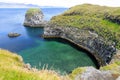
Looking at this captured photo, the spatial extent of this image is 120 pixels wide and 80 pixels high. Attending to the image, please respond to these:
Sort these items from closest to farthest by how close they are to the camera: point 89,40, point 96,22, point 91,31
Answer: point 89,40 → point 91,31 → point 96,22

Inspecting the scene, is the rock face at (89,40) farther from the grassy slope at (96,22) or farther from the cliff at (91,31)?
the grassy slope at (96,22)

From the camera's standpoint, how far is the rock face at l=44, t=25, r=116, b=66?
103825 mm

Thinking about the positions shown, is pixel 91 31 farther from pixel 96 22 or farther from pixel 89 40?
pixel 89 40

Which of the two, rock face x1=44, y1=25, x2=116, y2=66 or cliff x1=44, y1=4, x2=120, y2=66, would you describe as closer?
rock face x1=44, y1=25, x2=116, y2=66

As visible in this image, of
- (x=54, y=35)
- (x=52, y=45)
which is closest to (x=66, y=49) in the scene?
(x=52, y=45)

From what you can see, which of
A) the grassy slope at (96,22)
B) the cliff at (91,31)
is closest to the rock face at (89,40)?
the cliff at (91,31)

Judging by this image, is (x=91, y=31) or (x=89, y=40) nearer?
(x=89, y=40)

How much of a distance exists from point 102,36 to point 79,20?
4198 centimetres

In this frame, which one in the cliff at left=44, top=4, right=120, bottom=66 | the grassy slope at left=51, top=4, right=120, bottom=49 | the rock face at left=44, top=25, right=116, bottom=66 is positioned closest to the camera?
the rock face at left=44, top=25, right=116, bottom=66

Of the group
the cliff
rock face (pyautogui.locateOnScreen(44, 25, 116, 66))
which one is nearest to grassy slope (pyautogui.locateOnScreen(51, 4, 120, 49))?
the cliff

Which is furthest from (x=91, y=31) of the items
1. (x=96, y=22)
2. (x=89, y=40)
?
(x=89, y=40)

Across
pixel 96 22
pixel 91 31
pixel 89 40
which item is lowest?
pixel 89 40

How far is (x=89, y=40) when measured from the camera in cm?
13138

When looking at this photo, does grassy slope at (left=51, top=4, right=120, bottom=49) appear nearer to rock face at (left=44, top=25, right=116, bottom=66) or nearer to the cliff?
the cliff
